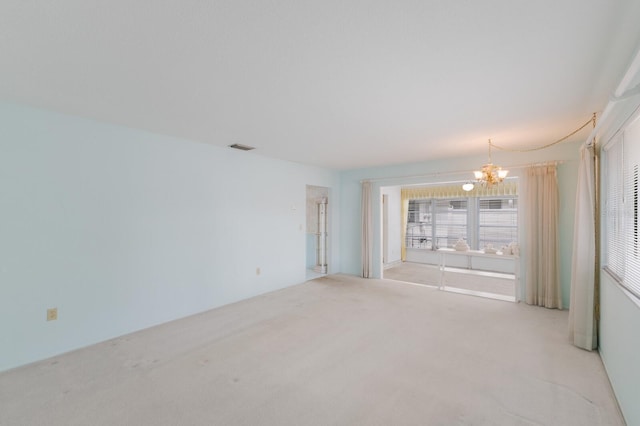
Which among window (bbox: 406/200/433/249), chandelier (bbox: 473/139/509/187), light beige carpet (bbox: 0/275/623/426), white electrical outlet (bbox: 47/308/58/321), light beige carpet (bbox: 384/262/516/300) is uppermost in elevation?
chandelier (bbox: 473/139/509/187)

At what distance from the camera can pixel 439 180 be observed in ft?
17.7

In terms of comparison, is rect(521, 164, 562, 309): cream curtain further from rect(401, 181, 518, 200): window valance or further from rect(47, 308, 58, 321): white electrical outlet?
rect(47, 308, 58, 321): white electrical outlet

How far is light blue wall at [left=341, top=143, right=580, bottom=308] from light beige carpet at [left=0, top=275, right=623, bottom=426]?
1425mm

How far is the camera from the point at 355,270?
6.55 meters

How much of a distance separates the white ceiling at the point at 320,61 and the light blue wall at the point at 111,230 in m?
0.40

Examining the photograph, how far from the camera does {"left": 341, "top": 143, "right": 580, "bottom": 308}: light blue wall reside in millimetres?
4195

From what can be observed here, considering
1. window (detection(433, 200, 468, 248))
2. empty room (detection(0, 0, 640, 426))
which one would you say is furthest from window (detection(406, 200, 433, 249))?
empty room (detection(0, 0, 640, 426))

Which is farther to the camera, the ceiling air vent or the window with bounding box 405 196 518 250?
the window with bounding box 405 196 518 250

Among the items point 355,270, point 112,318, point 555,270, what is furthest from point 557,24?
point 355,270

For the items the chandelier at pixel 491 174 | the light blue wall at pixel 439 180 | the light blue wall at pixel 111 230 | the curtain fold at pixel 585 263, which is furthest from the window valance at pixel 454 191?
the light blue wall at pixel 111 230

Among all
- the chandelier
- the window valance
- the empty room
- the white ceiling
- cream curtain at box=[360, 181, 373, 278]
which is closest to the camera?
the white ceiling

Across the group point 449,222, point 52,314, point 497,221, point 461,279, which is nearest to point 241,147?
point 52,314

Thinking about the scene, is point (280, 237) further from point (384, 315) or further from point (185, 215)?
point (384, 315)

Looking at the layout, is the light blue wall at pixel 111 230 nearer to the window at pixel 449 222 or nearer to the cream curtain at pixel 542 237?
the cream curtain at pixel 542 237
